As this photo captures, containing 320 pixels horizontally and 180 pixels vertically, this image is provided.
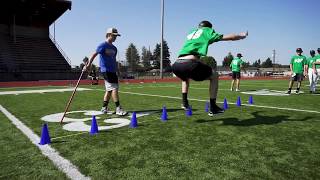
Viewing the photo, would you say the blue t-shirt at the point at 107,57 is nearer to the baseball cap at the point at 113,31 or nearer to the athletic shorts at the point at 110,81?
the athletic shorts at the point at 110,81

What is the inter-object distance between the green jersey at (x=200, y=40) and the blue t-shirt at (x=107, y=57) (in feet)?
7.57

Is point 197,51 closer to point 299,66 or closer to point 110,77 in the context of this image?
point 110,77

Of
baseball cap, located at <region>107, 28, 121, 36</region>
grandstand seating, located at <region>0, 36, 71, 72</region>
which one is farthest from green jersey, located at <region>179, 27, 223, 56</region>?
grandstand seating, located at <region>0, 36, 71, 72</region>

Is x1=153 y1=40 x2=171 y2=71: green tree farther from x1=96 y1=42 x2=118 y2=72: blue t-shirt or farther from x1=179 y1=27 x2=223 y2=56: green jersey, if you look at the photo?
x1=179 y1=27 x2=223 y2=56: green jersey

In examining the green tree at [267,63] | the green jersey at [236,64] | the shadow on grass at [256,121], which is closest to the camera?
the shadow on grass at [256,121]

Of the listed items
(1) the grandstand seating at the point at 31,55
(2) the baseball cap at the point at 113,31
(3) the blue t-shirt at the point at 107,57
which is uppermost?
(1) the grandstand seating at the point at 31,55

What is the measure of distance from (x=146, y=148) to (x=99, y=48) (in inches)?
143

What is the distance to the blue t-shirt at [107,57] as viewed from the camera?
673cm

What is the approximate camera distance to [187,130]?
476 cm

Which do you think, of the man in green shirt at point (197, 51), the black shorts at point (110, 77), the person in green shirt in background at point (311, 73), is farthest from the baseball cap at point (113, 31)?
the person in green shirt in background at point (311, 73)

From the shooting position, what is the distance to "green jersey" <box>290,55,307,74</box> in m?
12.8

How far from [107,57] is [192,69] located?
268 cm

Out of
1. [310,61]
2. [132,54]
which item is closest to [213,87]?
[310,61]

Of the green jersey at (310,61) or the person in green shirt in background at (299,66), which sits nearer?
the person in green shirt in background at (299,66)
